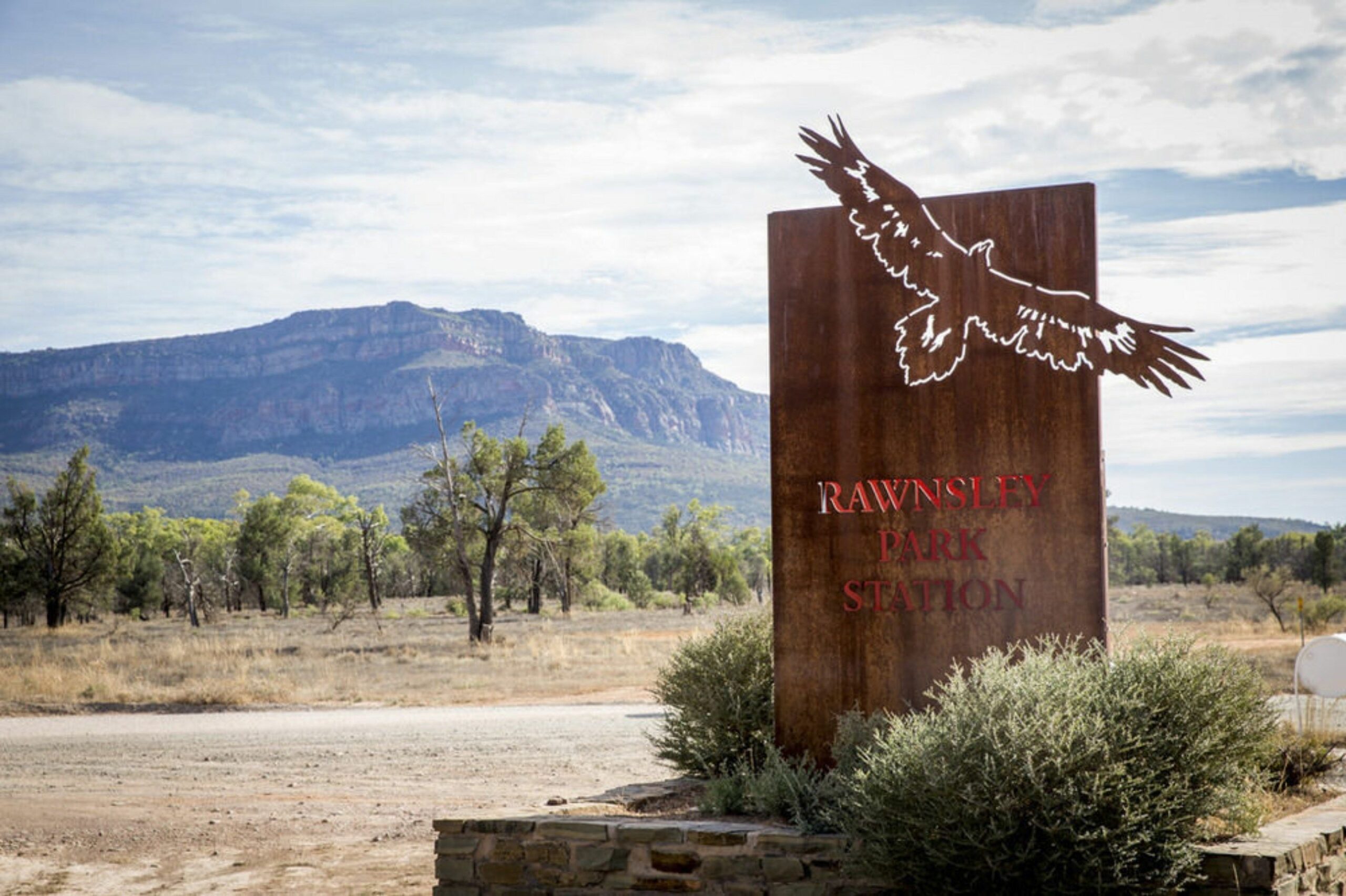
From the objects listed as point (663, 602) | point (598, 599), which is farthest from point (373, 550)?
point (663, 602)

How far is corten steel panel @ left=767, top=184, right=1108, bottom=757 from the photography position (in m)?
8.25

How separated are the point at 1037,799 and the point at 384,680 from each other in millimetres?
20052

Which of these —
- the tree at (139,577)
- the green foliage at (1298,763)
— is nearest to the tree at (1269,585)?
the green foliage at (1298,763)

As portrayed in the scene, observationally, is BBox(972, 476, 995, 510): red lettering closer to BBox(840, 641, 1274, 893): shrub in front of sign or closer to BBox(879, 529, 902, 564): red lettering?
BBox(879, 529, 902, 564): red lettering

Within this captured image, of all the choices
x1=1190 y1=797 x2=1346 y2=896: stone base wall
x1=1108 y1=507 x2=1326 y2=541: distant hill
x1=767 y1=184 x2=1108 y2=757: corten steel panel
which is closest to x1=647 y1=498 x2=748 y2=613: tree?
x1=767 y1=184 x2=1108 y2=757: corten steel panel

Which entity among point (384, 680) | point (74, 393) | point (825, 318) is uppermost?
point (74, 393)

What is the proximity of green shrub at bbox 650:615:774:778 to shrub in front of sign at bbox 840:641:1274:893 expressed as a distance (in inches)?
101

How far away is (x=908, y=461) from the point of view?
8602 mm

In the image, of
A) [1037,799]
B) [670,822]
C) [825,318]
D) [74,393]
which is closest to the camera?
[1037,799]

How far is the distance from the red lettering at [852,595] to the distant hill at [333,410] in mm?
119681

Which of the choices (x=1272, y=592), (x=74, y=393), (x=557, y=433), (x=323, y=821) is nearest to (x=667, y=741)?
(x=323, y=821)

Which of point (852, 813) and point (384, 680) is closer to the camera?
point (852, 813)

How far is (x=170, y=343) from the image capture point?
193500mm

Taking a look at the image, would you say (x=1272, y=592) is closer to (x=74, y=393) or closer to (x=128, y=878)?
(x=128, y=878)
